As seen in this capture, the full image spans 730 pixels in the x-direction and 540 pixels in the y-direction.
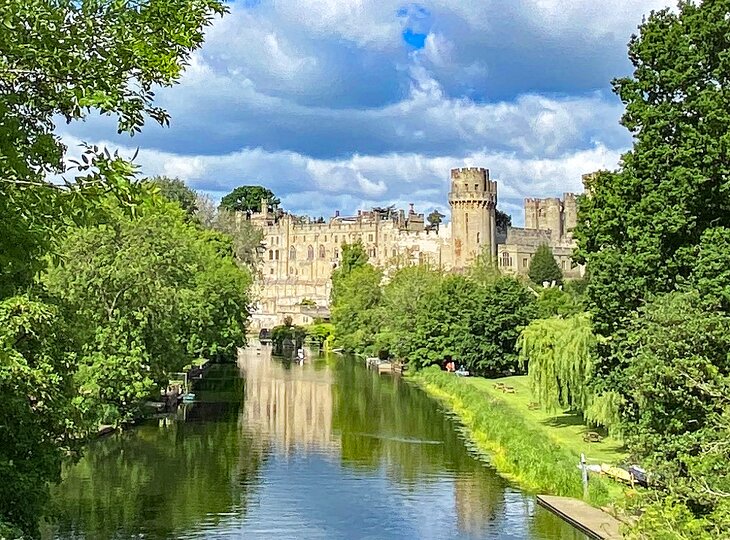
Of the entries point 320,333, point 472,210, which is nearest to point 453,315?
point 320,333

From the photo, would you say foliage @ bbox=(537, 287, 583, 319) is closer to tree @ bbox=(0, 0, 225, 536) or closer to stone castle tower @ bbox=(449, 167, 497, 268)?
stone castle tower @ bbox=(449, 167, 497, 268)

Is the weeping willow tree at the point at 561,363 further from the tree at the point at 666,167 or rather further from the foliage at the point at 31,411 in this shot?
the foliage at the point at 31,411

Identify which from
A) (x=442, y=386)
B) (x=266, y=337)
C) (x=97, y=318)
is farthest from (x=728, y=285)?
(x=266, y=337)

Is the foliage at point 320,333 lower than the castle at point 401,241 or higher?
lower

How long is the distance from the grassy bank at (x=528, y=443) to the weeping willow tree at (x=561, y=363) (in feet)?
2.36

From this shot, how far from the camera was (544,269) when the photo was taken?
A: 80.7 metres

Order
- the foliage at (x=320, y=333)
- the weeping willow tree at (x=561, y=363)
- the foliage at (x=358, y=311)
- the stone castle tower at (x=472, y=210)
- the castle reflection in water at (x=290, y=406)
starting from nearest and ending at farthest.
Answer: the weeping willow tree at (x=561, y=363) → the castle reflection in water at (x=290, y=406) → the foliage at (x=358, y=311) → the foliage at (x=320, y=333) → the stone castle tower at (x=472, y=210)

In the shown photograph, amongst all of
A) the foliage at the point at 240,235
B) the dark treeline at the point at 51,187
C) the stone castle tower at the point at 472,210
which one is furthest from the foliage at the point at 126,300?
the stone castle tower at the point at 472,210

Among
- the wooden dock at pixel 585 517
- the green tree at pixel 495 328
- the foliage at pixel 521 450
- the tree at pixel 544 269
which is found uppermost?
the tree at pixel 544 269

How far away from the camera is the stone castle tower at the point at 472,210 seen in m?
80.6

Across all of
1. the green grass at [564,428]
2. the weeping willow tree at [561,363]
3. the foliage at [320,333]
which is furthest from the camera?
the foliage at [320,333]

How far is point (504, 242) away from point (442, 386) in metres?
46.0

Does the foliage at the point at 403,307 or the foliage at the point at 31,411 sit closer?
the foliage at the point at 31,411

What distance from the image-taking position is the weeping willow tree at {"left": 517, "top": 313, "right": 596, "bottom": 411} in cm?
2527
